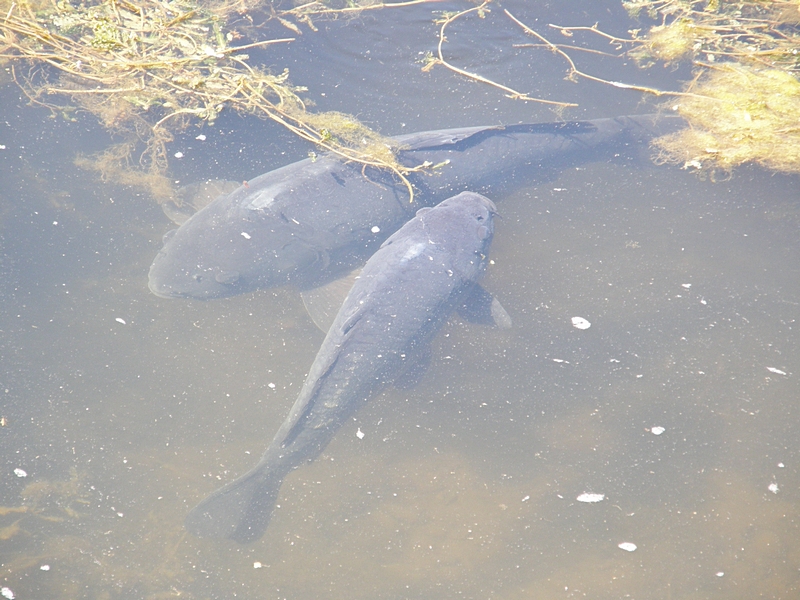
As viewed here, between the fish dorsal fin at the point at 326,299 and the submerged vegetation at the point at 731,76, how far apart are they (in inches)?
129

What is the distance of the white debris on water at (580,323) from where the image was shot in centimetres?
366

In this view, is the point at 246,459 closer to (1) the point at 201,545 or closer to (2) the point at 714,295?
(1) the point at 201,545

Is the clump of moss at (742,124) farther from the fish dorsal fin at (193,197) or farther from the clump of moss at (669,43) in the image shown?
the fish dorsal fin at (193,197)

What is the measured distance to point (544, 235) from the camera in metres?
4.14

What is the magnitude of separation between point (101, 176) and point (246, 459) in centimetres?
299

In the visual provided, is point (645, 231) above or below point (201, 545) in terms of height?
above

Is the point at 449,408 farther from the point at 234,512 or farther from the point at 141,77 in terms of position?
the point at 141,77

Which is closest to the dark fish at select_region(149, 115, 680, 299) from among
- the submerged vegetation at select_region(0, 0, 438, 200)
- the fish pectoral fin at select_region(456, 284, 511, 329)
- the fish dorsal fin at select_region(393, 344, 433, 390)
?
the submerged vegetation at select_region(0, 0, 438, 200)

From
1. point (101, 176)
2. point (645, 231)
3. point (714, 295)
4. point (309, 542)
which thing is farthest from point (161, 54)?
point (714, 295)

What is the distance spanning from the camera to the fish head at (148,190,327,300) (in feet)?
12.1

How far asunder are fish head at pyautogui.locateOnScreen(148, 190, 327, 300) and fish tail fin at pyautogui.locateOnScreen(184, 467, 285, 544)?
1.55 m

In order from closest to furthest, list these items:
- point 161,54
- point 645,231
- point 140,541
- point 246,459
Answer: point 140,541 < point 246,459 < point 645,231 < point 161,54

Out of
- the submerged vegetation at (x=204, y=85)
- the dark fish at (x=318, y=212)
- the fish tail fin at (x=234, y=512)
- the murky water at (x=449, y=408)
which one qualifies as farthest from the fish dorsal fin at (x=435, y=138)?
the fish tail fin at (x=234, y=512)

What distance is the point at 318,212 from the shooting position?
3.74m
